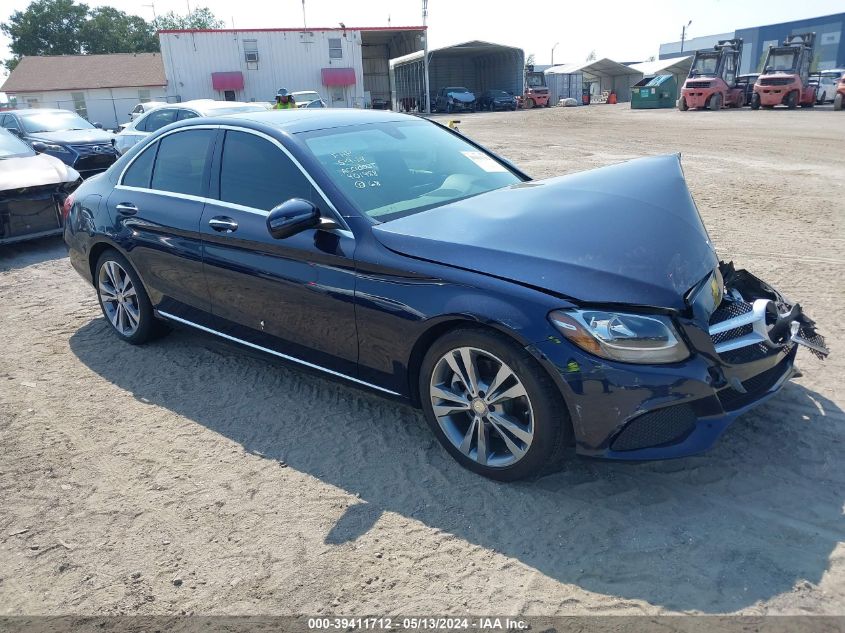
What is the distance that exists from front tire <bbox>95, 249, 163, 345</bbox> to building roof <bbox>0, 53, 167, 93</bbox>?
51003 millimetres

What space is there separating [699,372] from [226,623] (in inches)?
83.0

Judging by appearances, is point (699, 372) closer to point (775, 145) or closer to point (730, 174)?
point (730, 174)

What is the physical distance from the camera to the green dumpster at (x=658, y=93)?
3906 centimetres

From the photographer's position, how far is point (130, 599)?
2604 millimetres

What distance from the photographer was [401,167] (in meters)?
3.97

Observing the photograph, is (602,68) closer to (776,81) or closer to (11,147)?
(776,81)

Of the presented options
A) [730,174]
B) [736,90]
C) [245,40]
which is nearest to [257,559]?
[730,174]

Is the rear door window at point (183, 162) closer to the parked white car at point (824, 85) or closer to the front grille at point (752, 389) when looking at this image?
the front grille at point (752, 389)

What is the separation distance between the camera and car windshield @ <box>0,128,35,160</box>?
339 inches

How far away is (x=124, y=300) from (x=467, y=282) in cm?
317

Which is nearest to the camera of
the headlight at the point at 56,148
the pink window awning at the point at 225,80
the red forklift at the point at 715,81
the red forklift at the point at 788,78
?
the headlight at the point at 56,148

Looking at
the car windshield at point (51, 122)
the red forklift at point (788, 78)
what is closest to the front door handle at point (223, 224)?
the car windshield at point (51, 122)

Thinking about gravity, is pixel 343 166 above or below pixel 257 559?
above

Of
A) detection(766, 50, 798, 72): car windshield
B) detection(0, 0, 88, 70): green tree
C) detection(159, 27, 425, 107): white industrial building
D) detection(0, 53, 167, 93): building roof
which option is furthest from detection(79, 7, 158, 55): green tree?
detection(766, 50, 798, 72): car windshield
